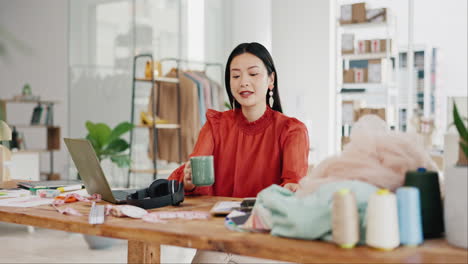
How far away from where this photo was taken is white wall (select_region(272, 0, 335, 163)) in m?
6.53

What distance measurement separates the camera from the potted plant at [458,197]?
38.1 inches

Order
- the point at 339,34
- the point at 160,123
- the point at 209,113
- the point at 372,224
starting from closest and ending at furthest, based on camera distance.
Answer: the point at 372,224
the point at 209,113
the point at 160,123
the point at 339,34

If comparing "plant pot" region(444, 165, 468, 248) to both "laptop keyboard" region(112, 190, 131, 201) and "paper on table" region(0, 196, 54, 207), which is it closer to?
"laptop keyboard" region(112, 190, 131, 201)

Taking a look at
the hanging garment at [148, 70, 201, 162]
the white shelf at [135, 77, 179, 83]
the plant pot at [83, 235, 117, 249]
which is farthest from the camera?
the hanging garment at [148, 70, 201, 162]

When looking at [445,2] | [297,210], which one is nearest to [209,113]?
[297,210]

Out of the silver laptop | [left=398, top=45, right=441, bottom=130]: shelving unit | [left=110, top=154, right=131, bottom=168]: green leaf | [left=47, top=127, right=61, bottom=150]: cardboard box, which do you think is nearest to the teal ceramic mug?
the silver laptop

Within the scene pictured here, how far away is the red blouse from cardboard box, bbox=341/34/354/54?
453cm

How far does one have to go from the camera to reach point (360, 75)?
6.38 m

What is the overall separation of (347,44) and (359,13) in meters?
0.39

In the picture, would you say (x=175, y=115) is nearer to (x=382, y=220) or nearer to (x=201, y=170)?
(x=201, y=170)

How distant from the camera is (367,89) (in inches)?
258

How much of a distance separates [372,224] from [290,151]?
3.56 feet

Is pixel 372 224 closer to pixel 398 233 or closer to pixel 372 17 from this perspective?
pixel 398 233

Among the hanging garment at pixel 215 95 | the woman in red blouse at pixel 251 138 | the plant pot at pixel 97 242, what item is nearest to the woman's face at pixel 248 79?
the woman in red blouse at pixel 251 138
